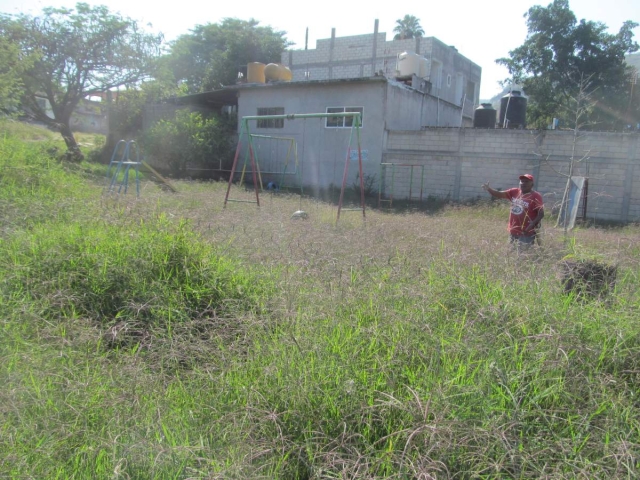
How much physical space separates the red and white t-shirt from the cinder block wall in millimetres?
6020

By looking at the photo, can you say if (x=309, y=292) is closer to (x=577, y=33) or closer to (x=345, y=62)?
(x=577, y=33)

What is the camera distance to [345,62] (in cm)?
3094

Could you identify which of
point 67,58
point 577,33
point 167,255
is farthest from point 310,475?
point 577,33

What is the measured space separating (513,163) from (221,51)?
23.5m

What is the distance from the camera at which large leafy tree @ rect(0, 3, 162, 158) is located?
1864 cm

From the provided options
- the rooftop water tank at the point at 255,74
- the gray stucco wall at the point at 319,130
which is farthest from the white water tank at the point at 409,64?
the rooftop water tank at the point at 255,74

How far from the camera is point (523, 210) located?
19.4 ft

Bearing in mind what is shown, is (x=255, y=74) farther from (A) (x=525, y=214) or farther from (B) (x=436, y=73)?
(A) (x=525, y=214)

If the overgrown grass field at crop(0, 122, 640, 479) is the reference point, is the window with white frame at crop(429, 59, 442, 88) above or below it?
above

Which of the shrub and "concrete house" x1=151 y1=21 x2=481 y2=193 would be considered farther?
the shrub

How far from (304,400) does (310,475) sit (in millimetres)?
316

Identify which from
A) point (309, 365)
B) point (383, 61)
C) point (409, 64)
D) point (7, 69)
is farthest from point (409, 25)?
point (309, 365)

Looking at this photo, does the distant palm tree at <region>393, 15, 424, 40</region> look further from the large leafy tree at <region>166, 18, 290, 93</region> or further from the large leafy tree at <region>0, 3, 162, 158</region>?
the large leafy tree at <region>0, 3, 162, 158</region>

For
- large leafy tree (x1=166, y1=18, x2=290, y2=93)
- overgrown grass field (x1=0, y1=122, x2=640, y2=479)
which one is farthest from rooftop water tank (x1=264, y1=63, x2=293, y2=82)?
overgrown grass field (x1=0, y1=122, x2=640, y2=479)
